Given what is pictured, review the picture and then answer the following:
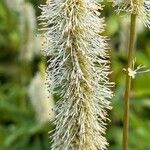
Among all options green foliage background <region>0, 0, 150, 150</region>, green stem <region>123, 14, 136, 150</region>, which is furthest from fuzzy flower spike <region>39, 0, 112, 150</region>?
green foliage background <region>0, 0, 150, 150</region>

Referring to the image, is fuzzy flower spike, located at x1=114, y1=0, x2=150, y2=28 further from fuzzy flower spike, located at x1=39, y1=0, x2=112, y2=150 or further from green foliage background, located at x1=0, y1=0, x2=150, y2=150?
green foliage background, located at x1=0, y1=0, x2=150, y2=150

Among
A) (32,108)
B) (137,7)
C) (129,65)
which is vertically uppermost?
(137,7)

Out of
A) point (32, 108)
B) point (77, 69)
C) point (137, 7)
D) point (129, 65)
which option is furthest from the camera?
point (32, 108)

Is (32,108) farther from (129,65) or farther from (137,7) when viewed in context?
(137,7)

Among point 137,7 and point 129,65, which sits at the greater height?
point 137,7

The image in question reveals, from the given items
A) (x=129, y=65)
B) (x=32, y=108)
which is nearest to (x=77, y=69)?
(x=129, y=65)
